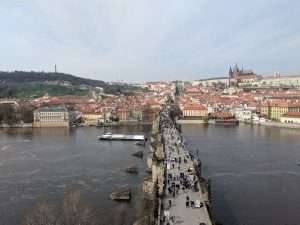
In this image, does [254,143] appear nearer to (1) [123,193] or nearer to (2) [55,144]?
(2) [55,144]

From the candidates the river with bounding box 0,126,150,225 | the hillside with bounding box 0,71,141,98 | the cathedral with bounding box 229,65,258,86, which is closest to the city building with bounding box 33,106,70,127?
the river with bounding box 0,126,150,225

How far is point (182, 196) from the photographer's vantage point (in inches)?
460

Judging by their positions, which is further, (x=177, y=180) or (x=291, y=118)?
(x=291, y=118)

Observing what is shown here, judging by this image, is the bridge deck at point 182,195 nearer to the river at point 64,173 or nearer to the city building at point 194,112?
the river at point 64,173

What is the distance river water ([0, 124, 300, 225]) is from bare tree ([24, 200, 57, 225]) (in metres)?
0.38

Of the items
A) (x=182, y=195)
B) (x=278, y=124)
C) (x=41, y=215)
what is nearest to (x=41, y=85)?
(x=278, y=124)

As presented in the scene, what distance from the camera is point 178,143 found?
69.2 feet

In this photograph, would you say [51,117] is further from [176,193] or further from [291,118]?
[176,193]

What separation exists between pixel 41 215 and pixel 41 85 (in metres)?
70.5

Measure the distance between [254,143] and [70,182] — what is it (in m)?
13.7

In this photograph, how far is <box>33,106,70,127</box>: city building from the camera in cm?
4003

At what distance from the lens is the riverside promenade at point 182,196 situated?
992cm

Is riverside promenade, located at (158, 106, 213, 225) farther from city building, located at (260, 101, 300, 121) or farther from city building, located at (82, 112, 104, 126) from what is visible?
city building, located at (260, 101, 300, 121)

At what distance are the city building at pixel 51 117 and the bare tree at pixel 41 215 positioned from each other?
86.3 feet
